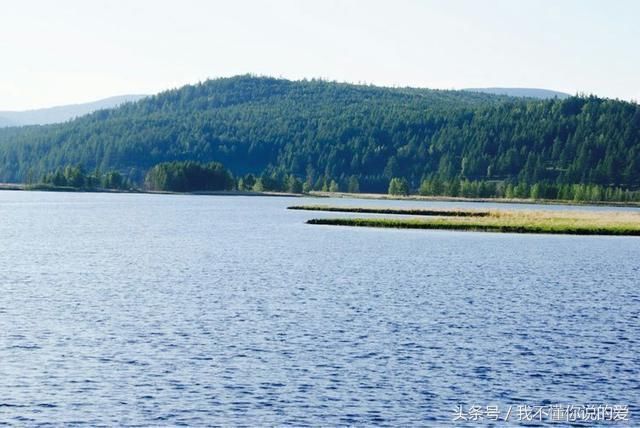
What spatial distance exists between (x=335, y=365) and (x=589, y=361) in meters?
11.5

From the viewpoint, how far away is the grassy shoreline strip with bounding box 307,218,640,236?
133 m

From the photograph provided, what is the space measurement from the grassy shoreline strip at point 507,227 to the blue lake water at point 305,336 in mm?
36360

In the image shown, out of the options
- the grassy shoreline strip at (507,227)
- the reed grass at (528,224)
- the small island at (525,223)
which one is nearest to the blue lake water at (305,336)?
the grassy shoreline strip at (507,227)

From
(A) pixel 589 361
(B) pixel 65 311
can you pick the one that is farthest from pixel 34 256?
(A) pixel 589 361

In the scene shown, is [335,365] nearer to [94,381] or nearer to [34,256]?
[94,381]

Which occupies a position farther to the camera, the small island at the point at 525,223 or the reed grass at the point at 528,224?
the small island at the point at 525,223

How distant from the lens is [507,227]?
135 meters

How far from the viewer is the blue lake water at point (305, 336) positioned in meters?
34.9

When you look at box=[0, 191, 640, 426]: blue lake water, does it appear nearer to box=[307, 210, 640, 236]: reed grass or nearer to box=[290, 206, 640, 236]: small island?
box=[307, 210, 640, 236]: reed grass

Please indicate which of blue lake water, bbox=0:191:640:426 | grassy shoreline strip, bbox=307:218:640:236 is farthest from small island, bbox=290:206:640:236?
blue lake water, bbox=0:191:640:426

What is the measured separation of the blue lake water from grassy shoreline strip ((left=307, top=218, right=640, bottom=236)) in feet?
119

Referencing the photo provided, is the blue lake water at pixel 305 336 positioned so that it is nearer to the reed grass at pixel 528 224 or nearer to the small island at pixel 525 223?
the reed grass at pixel 528 224

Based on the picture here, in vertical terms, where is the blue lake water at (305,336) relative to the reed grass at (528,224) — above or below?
below

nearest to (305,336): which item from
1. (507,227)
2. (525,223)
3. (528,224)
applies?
(507,227)
